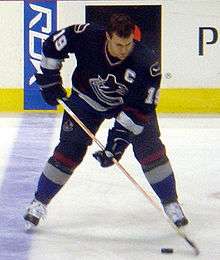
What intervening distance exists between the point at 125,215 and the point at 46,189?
0.42 metres

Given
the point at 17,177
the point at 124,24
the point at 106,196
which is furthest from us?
the point at 17,177

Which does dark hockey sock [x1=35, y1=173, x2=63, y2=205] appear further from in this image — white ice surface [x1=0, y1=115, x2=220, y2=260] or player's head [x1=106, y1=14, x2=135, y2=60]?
player's head [x1=106, y1=14, x2=135, y2=60]

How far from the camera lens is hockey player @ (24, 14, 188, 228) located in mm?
3078

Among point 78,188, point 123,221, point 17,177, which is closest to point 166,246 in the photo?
point 123,221

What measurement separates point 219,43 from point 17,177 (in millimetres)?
2869

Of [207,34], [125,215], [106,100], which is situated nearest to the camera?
[106,100]

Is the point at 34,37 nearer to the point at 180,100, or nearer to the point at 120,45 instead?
the point at 180,100

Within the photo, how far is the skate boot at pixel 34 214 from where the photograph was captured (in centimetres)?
327

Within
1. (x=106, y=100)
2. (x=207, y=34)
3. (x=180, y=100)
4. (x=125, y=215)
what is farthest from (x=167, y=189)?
(x=207, y=34)

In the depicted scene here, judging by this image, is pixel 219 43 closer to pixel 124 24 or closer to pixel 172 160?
pixel 172 160

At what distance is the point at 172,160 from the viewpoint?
4.73m

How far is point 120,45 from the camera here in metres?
2.95

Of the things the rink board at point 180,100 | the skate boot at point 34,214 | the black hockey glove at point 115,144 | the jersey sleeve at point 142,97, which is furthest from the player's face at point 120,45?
the rink board at point 180,100

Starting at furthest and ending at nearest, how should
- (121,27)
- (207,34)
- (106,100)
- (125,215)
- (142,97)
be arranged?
(207,34)
(125,215)
(106,100)
(142,97)
(121,27)
